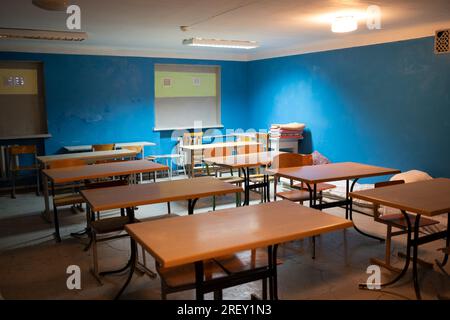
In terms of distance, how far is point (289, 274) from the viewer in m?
3.73

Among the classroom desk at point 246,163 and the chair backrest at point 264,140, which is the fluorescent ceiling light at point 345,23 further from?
the chair backrest at point 264,140

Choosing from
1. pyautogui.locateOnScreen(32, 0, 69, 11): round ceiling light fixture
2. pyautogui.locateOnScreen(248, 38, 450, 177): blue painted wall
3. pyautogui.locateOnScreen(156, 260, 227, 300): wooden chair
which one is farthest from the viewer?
pyautogui.locateOnScreen(248, 38, 450, 177): blue painted wall

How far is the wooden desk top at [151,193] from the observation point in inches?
126

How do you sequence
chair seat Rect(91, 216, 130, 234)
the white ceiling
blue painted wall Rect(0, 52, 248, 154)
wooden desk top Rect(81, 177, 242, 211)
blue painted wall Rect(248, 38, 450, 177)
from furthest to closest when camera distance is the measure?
blue painted wall Rect(0, 52, 248, 154) < blue painted wall Rect(248, 38, 450, 177) < the white ceiling < chair seat Rect(91, 216, 130, 234) < wooden desk top Rect(81, 177, 242, 211)

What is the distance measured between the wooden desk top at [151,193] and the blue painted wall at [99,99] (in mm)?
4648

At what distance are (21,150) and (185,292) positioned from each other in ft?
17.1

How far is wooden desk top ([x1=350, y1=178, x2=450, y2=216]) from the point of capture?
2.99 m

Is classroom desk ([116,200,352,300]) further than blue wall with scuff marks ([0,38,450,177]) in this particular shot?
No

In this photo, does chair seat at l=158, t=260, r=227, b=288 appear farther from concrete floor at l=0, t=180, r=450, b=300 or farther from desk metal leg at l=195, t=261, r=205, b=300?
concrete floor at l=0, t=180, r=450, b=300

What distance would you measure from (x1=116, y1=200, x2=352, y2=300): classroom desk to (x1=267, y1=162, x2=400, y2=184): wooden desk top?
1.30 m

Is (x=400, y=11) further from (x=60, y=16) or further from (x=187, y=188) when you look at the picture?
(x=60, y=16)

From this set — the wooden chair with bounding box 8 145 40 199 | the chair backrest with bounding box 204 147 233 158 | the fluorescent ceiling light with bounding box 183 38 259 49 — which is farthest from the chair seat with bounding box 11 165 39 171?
the fluorescent ceiling light with bounding box 183 38 259 49

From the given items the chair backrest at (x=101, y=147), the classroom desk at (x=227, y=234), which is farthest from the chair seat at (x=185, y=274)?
the chair backrest at (x=101, y=147)

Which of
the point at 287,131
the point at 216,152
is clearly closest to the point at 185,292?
the point at 216,152
